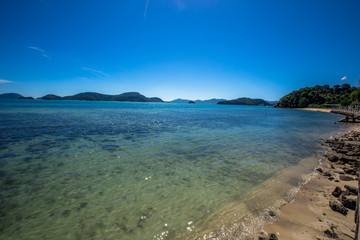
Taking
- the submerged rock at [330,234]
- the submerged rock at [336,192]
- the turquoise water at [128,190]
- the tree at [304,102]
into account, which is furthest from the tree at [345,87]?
the submerged rock at [330,234]

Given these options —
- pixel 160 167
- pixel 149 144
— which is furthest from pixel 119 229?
pixel 149 144

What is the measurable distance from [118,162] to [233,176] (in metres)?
7.27

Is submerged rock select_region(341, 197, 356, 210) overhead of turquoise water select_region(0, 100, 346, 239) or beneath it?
overhead

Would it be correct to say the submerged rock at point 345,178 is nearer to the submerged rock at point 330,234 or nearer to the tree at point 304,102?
the submerged rock at point 330,234

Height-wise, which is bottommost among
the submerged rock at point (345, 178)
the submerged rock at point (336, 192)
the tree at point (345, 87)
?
the submerged rock at point (345, 178)

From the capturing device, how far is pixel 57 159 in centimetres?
989

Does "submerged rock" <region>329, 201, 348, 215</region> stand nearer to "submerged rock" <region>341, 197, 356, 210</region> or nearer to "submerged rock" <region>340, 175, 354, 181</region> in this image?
"submerged rock" <region>341, 197, 356, 210</region>

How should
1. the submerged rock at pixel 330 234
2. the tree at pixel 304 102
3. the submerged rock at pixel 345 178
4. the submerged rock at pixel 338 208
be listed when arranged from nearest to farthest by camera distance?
the submerged rock at pixel 330 234 < the submerged rock at pixel 338 208 < the submerged rock at pixel 345 178 < the tree at pixel 304 102

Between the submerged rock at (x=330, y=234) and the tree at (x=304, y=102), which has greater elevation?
the tree at (x=304, y=102)

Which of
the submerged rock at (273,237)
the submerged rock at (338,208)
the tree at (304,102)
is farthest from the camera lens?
the tree at (304,102)

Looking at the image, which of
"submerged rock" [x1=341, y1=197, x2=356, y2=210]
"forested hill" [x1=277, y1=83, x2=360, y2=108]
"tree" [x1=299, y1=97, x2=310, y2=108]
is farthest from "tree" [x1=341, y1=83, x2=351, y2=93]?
"submerged rock" [x1=341, y1=197, x2=356, y2=210]

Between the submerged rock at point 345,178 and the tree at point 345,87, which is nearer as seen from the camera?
the submerged rock at point 345,178

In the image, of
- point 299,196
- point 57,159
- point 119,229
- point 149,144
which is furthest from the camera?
point 149,144

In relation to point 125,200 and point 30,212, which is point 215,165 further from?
point 30,212
